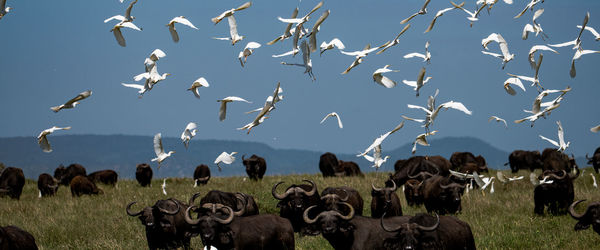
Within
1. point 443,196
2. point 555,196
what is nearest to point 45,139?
point 443,196

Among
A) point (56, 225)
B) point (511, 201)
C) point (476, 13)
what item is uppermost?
→ point (476, 13)

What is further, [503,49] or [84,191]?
[84,191]

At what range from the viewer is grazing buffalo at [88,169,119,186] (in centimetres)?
3077

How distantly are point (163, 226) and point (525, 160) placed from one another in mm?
27721

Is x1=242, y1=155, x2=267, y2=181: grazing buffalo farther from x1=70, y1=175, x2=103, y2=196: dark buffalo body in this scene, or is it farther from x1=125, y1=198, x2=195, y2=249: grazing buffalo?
x1=125, y1=198, x2=195, y2=249: grazing buffalo

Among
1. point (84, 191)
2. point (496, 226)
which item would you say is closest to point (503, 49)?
point (496, 226)

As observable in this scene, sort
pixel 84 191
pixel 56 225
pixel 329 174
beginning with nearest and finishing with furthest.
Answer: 1. pixel 56 225
2. pixel 84 191
3. pixel 329 174

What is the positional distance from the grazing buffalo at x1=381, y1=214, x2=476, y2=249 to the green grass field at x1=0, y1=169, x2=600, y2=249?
6.99 feet

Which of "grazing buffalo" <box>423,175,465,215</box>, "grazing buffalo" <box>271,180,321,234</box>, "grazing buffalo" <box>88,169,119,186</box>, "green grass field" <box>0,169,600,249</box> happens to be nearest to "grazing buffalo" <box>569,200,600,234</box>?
"green grass field" <box>0,169,600,249</box>

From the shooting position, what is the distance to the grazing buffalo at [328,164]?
32656mm

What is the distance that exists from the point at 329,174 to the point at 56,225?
56.7 ft

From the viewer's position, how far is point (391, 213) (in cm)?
1547

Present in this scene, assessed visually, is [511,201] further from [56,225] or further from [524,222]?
[56,225]

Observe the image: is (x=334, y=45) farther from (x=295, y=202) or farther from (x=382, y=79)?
(x=295, y=202)
